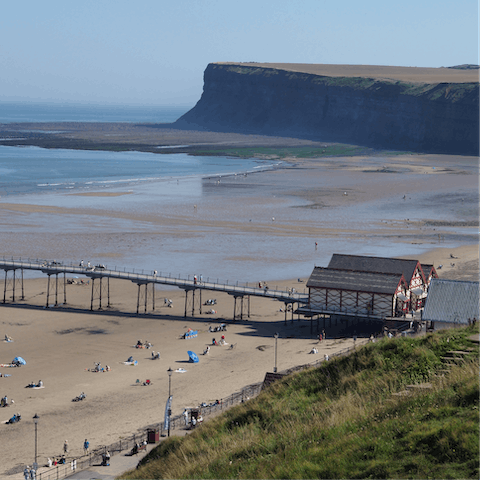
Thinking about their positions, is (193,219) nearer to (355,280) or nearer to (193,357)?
(355,280)

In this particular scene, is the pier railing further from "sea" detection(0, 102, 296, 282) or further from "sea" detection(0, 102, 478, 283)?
"sea" detection(0, 102, 296, 282)

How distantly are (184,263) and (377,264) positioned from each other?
21.8 metres

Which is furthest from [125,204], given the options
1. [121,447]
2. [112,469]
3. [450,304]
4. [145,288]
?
[112,469]

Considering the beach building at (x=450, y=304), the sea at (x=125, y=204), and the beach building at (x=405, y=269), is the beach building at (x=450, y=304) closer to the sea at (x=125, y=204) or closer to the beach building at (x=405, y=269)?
the beach building at (x=405, y=269)

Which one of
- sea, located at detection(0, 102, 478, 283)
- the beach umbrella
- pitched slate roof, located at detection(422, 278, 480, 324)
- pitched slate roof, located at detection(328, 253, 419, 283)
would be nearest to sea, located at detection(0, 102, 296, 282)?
sea, located at detection(0, 102, 478, 283)

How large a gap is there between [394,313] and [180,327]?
14.9 metres

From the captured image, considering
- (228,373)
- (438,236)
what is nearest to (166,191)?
(438,236)

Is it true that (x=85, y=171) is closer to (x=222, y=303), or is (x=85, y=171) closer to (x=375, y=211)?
(x=375, y=211)

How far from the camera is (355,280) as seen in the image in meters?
50.4

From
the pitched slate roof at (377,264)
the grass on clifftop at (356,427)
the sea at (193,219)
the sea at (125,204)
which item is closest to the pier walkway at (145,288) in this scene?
the pitched slate roof at (377,264)

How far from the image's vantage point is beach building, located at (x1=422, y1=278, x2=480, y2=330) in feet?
137

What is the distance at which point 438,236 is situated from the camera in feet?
279

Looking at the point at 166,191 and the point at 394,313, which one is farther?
the point at 166,191

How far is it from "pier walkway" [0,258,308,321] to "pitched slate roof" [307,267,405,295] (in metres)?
2.03
